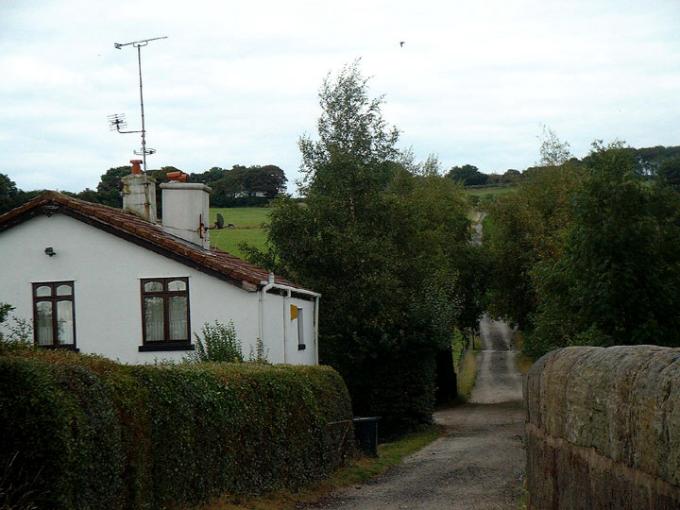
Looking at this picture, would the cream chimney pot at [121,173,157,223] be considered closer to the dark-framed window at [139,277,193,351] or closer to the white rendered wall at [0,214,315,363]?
the white rendered wall at [0,214,315,363]

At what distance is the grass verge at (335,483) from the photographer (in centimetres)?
1423

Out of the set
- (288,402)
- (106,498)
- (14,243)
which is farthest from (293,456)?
(14,243)

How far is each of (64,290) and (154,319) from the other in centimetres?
233

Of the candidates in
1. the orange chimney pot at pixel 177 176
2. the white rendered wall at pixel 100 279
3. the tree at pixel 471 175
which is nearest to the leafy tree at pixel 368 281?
the orange chimney pot at pixel 177 176

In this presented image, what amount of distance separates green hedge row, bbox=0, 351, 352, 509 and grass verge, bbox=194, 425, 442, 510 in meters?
0.20

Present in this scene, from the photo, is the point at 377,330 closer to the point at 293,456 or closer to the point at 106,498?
the point at 293,456

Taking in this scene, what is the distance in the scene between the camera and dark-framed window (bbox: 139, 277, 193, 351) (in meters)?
23.8

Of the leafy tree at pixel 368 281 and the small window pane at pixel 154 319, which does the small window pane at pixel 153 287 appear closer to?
the small window pane at pixel 154 319

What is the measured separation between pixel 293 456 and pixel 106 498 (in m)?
8.00

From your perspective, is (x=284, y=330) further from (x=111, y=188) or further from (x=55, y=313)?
(x=111, y=188)

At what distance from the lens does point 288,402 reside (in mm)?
17297

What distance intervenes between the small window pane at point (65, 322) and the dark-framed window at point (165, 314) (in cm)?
185

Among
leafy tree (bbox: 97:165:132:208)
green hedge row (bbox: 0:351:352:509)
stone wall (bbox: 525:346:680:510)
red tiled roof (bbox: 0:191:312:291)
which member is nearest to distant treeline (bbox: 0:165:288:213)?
leafy tree (bbox: 97:165:132:208)

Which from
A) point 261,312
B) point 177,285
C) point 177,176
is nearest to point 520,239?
point 177,176
